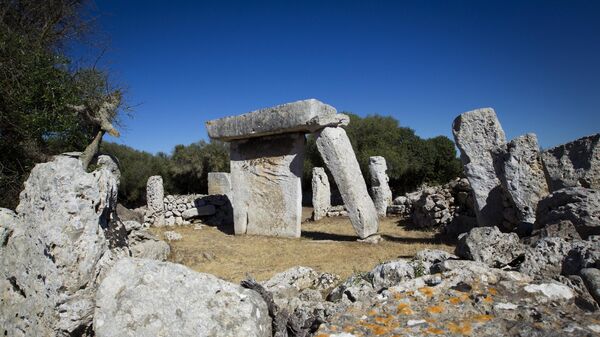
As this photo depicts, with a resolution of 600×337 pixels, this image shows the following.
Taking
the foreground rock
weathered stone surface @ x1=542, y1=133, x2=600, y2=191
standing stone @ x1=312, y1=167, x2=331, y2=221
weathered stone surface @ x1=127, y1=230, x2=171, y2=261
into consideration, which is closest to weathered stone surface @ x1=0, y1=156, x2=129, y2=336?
the foreground rock

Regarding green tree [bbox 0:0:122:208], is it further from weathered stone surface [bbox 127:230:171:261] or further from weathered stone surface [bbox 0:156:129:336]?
weathered stone surface [bbox 0:156:129:336]

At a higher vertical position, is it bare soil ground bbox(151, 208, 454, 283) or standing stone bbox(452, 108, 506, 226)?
standing stone bbox(452, 108, 506, 226)

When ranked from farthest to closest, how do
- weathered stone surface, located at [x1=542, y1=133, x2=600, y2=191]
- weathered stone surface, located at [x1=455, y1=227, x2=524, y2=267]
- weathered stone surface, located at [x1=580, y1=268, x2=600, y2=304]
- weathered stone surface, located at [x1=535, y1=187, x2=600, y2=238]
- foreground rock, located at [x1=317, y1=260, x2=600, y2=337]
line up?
weathered stone surface, located at [x1=542, y1=133, x2=600, y2=191], weathered stone surface, located at [x1=535, y1=187, x2=600, y2=238], weathered stone surface, located at [x1=455, y1=227, x2=524, y2=267], weathered stone surface, located at [x1=580, y1=268, x2=600, y2=304], foreground rock, located at [x1=317, y1=260, x2=600, y2=337]

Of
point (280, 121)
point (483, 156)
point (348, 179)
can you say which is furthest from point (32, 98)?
point (483, 156)

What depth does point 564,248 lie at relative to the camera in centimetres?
265

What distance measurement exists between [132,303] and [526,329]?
2069 millimetres

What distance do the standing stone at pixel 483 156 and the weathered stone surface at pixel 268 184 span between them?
11.5 ft

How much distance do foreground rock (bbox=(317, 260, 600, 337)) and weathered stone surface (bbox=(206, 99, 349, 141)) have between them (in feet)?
18.1

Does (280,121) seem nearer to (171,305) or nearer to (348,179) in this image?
(348,179)

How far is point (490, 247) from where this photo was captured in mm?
3133

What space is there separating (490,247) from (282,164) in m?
5.88

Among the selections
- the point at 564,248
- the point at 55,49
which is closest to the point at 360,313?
the point at 564,248

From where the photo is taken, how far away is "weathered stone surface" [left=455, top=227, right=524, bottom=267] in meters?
2.98

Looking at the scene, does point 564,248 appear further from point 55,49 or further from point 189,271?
point 55,49
